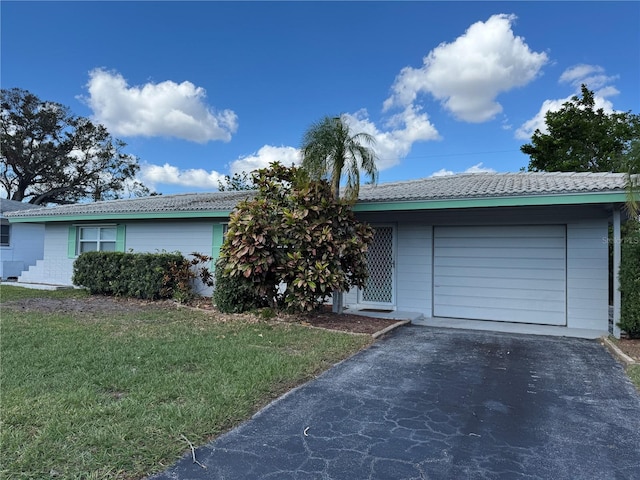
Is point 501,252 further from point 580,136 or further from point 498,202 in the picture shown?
point 580,136

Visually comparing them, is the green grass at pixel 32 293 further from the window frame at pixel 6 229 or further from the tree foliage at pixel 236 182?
the tree foliage at pixel 236 182

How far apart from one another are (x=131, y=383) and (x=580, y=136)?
76.6ft

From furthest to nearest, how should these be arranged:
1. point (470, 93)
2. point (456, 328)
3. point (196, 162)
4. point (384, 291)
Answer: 1. point (196, 162)
2. point (470, 93)
3. point (384, 291)
4. point (456, 328)

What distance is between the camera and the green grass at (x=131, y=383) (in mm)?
2938

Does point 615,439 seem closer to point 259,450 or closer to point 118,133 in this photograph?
point 259,450

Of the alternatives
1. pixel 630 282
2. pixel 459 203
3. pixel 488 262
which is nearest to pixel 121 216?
pixel 459 203

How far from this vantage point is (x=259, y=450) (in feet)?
10.2

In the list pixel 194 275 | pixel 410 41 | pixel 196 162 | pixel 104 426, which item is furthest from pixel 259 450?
pixel 196 162

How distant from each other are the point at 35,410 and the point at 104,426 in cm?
78

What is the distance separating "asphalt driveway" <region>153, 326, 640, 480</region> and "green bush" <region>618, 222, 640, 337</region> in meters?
1.51

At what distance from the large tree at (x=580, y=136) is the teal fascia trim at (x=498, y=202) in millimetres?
15148

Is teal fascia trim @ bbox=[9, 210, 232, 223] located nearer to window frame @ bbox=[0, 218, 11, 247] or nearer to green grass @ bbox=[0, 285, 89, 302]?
green grass @ bbox=[0, 285, 89, 302]

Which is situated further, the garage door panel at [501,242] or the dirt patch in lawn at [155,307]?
the garage door panel at [501,242]

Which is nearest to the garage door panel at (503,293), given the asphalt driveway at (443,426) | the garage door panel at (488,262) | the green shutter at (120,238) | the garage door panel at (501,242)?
the garage door panel at (488,262)
